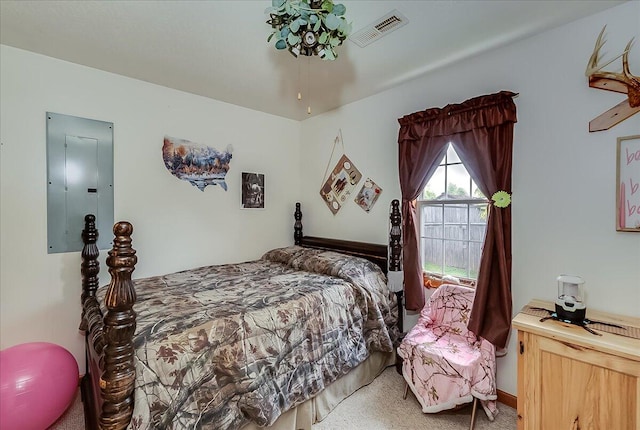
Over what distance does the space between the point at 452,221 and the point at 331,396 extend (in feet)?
5.70

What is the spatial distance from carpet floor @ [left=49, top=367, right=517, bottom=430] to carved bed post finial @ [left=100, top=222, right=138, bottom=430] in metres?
1.23

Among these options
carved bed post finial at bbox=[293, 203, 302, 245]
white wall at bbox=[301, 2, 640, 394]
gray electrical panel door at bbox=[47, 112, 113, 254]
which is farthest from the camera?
carved bed post finial at bbox=[293, 203, 302, 245]

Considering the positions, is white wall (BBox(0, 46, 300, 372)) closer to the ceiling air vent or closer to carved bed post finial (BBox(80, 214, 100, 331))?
carved bed post finial (BBox(80, 214, 100, 331))

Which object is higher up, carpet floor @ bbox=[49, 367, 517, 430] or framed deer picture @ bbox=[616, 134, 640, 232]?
framed deer picture @ bbox=[616, 134, 640, 232]

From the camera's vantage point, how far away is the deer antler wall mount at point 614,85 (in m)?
1.66

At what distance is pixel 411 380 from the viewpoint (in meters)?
2.13

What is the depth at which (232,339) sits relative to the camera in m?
1.62

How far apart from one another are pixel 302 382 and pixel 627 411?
165cm

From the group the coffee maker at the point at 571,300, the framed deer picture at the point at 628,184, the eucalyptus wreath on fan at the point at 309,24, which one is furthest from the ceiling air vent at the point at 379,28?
the coffee maker at the point at 571,300

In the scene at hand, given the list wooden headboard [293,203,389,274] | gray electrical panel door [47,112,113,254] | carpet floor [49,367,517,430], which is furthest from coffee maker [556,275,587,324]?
gray electrical panel door [47,112,113,254]

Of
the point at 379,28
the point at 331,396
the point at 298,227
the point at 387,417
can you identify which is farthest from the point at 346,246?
the point at 379,28

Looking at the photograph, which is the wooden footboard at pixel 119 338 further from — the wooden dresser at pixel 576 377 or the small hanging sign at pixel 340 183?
the small hanging sign at pixel 340 183

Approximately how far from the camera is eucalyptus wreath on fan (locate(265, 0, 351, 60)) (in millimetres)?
1341

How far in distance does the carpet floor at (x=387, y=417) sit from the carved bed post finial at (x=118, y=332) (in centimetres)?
123
